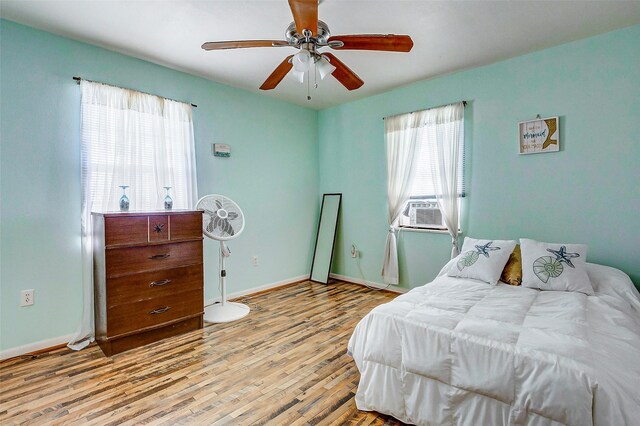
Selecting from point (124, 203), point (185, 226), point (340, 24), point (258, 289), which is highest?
point (340, 24)

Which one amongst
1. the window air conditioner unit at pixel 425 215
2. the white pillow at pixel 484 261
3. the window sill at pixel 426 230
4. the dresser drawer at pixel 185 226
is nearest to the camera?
the white pillow at pixel 484 261

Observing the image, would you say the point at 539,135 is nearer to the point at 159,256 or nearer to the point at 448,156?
the point at 448,156

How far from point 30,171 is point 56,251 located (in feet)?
2.14

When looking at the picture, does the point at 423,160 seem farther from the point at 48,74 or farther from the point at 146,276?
the point at 48,74

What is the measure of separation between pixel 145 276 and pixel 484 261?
2753 mm

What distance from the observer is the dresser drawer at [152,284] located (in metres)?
2.46

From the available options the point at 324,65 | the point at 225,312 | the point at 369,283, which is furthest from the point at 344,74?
the point at 369,283

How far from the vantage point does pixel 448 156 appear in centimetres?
349

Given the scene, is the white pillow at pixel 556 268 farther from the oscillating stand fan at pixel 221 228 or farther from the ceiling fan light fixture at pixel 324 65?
the oscillating stand fan at pixel 221 228

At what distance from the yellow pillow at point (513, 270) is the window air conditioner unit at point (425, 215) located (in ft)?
3.43

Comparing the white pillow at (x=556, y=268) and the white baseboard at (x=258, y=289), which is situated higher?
the white pillow at (x=556, y=268)

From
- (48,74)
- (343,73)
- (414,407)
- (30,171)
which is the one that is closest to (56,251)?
(30,171)

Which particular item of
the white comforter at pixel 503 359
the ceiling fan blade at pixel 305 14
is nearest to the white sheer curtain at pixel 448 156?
the white comforter at pixel 503 359

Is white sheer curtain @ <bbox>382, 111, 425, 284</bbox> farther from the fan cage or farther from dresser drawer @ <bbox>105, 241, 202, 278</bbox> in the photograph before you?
dresser drawer @ <bbox>105, 241, 202, 278</bbox>
